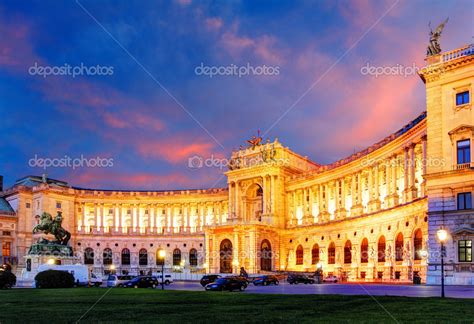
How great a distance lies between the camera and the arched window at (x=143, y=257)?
450ft

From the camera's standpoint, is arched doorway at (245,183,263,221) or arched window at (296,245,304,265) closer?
arched window at (296,245,304,265)

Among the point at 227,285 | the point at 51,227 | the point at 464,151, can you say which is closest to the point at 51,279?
the point at 51,227

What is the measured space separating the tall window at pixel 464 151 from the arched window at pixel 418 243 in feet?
55.1

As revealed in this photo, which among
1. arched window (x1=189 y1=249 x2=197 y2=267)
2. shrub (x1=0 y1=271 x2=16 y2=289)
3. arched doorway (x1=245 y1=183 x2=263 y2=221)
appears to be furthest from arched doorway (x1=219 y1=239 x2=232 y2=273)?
shrub (x1=0 y1=271 x2=16 y2=289)

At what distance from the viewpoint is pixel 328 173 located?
10250 centimetres

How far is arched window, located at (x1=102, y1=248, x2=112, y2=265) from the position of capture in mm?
135250

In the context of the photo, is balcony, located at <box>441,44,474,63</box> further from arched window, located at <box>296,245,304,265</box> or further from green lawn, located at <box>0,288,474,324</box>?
arched window, located at <box>296,245,304,265</box>

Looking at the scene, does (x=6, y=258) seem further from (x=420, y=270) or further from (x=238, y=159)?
(x=420, y=270)

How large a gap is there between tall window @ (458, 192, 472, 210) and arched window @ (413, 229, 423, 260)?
1606 cm

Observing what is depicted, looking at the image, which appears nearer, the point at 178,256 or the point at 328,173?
the point at 328,173

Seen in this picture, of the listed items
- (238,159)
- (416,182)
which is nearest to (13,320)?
(416,182)

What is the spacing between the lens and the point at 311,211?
356ft

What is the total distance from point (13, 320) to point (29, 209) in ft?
373

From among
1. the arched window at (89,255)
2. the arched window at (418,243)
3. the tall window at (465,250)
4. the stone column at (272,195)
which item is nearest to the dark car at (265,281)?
the arched window at (418,243)
